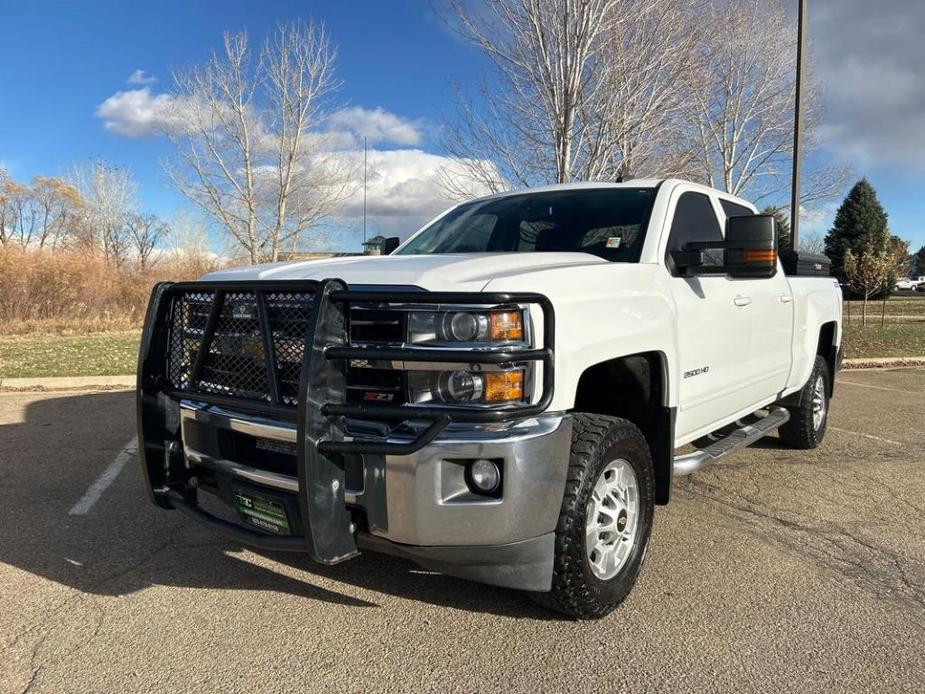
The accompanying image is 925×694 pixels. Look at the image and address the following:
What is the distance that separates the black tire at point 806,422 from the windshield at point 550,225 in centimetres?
277

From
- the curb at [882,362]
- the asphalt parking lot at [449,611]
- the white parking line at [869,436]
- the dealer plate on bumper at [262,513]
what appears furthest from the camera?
the curb at [882,362]

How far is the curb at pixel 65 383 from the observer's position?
9.22 meters

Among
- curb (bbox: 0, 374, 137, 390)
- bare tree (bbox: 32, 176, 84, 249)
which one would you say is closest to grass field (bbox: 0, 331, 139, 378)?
curb (bbox: 0, 374, 137, 390)

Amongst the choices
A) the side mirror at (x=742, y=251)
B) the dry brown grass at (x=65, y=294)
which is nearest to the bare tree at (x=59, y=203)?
the dry brown grass at (x=65, y=294)

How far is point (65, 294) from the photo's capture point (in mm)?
19453

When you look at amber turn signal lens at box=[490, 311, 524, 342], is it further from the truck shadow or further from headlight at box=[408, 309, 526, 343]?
the truck shadow

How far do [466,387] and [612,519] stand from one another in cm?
103

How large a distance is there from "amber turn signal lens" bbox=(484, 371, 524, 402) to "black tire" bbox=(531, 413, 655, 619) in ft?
1.42

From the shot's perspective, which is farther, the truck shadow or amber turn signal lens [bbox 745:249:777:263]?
amber turn signal lens [bbox 745:249:777:263]

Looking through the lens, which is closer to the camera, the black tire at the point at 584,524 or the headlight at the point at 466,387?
the headlight at the point at 466,387

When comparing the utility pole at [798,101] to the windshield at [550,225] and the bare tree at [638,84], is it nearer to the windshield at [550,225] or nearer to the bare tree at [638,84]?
the bare tree at [638,84]

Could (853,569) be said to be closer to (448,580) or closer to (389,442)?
(448,580)

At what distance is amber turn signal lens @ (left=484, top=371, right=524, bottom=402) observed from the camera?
251 centimetres

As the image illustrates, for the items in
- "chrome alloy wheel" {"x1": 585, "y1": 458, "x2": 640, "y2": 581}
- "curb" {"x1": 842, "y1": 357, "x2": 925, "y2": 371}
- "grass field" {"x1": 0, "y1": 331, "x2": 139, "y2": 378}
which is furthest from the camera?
"curb" {"x1": 842, "y1": 357, "x2": 925, "y2": 371}
